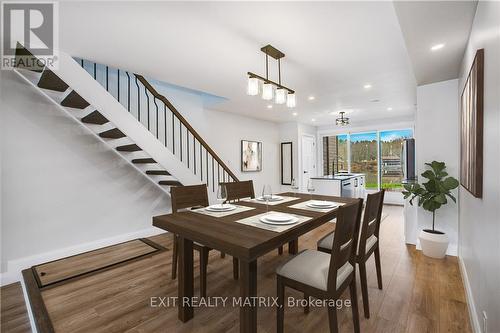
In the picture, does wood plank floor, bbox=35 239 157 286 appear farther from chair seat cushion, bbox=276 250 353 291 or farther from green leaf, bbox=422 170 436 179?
green leaf, bbox=422 170 436 179

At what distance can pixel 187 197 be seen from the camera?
2.41 meters

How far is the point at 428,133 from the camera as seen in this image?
311cm

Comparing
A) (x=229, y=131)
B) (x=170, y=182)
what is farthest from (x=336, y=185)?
(x=170, y=182)

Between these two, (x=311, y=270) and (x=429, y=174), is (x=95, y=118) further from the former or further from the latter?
(x=429, y=174)

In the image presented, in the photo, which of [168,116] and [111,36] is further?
[168,116]

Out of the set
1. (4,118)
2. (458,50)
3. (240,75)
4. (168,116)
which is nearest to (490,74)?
(458,50)

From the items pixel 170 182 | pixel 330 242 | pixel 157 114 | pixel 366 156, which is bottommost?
pixel 330 242

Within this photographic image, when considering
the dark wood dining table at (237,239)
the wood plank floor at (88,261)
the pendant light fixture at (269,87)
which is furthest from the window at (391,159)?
the wood plank floor at (88,261)

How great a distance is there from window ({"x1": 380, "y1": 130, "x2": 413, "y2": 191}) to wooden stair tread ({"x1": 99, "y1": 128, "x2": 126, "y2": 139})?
6.83m

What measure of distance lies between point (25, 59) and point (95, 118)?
792 millimetres

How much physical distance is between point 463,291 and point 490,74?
1983 millimetres

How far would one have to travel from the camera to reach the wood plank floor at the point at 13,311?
1.75m

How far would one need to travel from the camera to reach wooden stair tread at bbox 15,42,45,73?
2.15 metres

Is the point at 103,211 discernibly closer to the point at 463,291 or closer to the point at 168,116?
the point at 168,116
